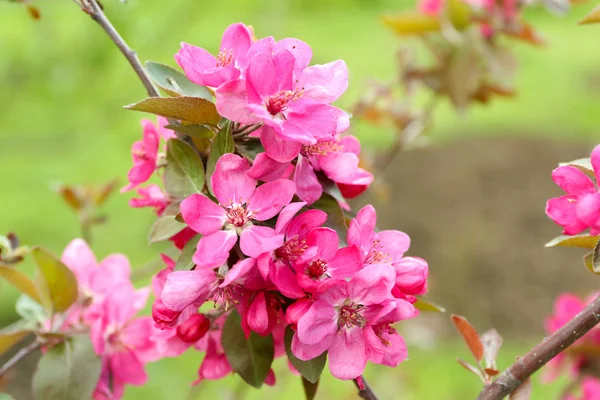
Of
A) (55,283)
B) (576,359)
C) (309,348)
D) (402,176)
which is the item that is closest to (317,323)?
(309,348)

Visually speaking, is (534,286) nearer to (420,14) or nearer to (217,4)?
(420,14)

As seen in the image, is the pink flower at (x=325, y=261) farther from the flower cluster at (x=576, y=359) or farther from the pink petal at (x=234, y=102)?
the flower cluster at (x=576, y=359)

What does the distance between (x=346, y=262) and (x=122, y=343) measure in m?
0.23

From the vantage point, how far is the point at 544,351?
17.1 inches

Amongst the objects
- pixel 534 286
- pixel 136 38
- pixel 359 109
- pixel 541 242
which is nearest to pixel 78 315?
pixel 359 109

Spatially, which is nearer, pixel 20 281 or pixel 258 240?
pixel 258 240

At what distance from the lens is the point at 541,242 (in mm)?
2668

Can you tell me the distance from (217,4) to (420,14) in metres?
3.18

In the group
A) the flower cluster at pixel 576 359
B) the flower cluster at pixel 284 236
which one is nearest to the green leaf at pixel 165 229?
the flower cluster at pixel 284 236

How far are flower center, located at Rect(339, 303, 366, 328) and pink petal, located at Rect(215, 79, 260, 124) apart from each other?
12 centimetres

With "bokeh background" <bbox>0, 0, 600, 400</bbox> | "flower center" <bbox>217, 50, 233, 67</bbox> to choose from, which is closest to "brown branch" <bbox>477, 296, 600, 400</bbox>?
"flower center" <bbox>217, 50, 233, 67</bbox>

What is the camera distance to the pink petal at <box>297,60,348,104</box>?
0.42 metres

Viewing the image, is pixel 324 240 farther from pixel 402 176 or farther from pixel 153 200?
pixel 402 176

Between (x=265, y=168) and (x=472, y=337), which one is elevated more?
(x=265, y=168)
